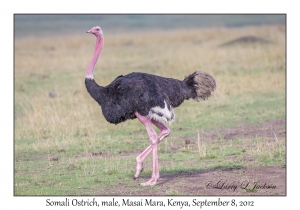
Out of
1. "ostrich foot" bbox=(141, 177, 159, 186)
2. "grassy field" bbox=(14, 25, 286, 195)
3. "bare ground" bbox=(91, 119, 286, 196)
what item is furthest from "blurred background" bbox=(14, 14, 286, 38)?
"ostrich foot" bbox=(141, 177, 159, 186)

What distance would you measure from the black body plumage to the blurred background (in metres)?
45.9

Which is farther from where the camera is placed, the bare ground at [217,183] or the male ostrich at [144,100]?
the male ostrich at [144,100]

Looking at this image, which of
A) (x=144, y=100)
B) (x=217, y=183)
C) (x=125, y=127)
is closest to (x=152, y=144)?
(x=144, y=100)

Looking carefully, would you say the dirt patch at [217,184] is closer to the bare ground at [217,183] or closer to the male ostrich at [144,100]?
the bare ground at [217,183]

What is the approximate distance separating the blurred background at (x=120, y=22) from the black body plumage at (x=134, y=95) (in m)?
45.9

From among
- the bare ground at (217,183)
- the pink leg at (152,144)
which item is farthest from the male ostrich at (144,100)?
the bare ground at (217,183)

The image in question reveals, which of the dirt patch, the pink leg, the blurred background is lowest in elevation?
the dirt patch

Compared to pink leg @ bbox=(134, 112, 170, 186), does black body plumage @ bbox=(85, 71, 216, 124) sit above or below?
above

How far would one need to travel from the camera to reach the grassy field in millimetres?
9656

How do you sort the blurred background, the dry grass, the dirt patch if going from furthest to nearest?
1. the blurred background
2. the dry grass
3. the dirt patch

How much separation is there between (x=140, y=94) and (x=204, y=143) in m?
3.07

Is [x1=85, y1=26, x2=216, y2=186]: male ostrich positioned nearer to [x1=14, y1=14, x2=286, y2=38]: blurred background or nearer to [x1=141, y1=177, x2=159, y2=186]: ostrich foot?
[x1=141, y1=177, x2=159, y2=186]: ostrich foot

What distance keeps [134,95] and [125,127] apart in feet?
15.5

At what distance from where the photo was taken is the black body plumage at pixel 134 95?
8.76 metres
